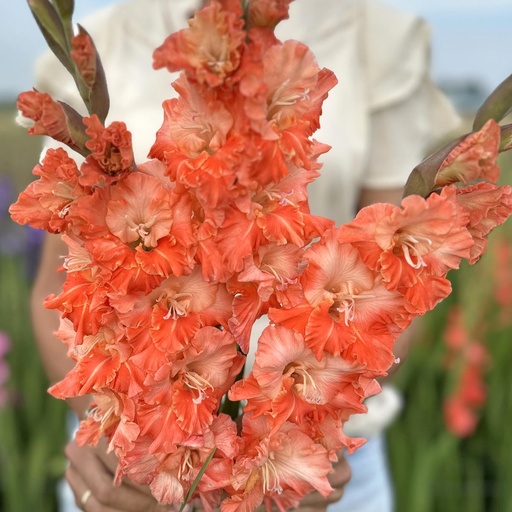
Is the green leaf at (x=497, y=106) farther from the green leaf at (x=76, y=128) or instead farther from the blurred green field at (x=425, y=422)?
the blurred green field at (x=425, y=422)

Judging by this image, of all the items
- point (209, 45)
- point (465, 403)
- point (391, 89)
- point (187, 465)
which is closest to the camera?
point (209, 45)

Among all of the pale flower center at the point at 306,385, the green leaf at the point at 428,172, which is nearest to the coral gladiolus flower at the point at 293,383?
the pale flower center at the point at 306,385

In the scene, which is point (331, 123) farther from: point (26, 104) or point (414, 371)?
point (414, 371)

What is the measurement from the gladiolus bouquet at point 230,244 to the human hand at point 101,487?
0.14 meters

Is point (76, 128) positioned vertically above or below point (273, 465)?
above

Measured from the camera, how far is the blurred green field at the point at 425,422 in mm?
1268

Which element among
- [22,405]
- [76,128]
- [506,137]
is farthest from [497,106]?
[22,405]

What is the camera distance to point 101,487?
574 mm

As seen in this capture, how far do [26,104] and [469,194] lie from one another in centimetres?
24

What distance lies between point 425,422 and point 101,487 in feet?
3.61

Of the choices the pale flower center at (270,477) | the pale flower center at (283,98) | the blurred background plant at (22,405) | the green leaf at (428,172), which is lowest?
the blurred background plant at (22,405)

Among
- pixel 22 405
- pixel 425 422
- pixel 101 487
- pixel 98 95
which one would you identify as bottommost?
pixel 425 422

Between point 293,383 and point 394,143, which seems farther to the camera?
point 394,143

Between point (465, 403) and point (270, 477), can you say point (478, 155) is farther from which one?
point (465, 403)
